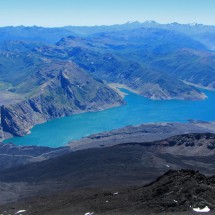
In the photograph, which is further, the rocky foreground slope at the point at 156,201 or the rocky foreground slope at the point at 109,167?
the rocky foreground slope at the point at 109,167

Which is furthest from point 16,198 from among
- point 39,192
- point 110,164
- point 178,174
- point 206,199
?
point 206,199

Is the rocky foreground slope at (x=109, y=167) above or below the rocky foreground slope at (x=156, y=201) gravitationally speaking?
below

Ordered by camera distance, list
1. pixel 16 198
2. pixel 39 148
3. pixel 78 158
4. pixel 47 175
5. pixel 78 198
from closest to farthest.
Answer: pixel 78 198 → pixel 16 198 → pixel 47 175 → pixel 78 158 → pixel 39 148

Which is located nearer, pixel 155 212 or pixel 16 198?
pixel 155 212

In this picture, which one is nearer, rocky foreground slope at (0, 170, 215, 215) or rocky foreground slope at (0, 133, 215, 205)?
rocky foreground slope at (0, 170, 215, 215)

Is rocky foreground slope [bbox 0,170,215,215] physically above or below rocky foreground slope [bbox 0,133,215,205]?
above

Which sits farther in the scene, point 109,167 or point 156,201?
point 109,167

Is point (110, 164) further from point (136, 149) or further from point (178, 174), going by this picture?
point (178, 174)

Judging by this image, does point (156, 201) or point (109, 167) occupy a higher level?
point (156, 201)
